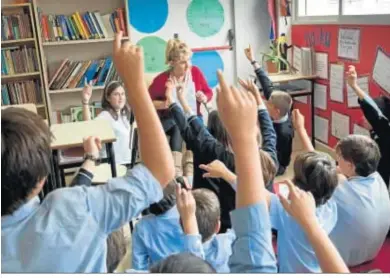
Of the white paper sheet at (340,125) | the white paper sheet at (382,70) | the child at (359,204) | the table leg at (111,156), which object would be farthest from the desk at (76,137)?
the white paper sheet at (340,125)

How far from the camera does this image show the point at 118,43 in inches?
35.4

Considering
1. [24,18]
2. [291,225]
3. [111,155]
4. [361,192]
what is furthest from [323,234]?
[24,18]

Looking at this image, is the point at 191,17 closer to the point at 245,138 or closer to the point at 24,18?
the point at 24,18

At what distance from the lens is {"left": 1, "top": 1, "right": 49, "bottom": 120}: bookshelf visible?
14.7 feet

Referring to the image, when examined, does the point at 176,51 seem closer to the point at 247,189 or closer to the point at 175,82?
the point at 175,82

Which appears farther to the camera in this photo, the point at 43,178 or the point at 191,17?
the point at 191,17

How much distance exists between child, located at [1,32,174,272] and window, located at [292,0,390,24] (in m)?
3.05

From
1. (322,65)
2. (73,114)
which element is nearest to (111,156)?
(73,114)

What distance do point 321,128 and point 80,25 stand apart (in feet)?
8.62

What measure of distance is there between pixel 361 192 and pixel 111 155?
1533mm

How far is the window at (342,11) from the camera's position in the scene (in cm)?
360

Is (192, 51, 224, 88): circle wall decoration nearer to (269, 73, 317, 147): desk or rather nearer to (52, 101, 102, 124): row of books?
(269, 73, 317, 147): desk

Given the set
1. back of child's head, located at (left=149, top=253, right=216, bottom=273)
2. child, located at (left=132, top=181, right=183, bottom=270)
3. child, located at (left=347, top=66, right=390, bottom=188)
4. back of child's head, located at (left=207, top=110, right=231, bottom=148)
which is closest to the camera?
back of child's head, located at (left=149, top=253, right=216, bottom=273)

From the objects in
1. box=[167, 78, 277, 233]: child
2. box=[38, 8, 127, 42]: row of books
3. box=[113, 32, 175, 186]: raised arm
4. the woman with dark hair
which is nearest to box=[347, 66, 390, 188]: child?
box=[167, 78, 277, 233]: child
